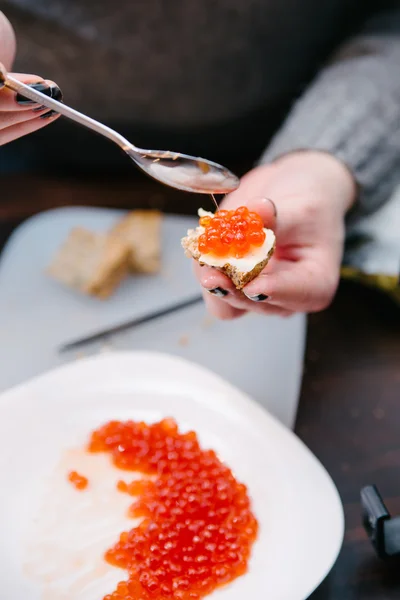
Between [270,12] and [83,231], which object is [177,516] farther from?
[270,12]

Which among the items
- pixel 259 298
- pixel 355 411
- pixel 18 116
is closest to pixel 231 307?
pixel 259 298

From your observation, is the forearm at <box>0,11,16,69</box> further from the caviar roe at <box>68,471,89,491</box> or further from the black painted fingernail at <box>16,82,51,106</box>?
the caviar roe at <box>68,471,89,491</box>

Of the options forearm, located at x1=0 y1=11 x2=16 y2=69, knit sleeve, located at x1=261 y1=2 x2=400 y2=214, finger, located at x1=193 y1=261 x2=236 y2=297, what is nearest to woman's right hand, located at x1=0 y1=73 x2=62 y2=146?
forearm, located at x1=0 y1=11 x2=16 y2=69

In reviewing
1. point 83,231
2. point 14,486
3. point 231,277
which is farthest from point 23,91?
point 83,231

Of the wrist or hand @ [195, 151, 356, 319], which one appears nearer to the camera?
hand @ [195, 151, 356, 319]

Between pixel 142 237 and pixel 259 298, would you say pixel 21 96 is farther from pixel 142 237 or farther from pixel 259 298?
pixel 142 237
